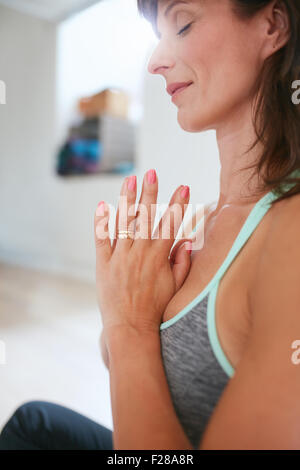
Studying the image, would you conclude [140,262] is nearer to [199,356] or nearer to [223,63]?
[199,356]

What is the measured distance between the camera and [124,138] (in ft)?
10.9

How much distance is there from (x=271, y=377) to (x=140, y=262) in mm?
196

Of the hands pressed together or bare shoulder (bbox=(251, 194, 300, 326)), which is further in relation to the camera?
the hands pressed together

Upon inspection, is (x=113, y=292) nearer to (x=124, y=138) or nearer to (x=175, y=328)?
(x=175, y=328)

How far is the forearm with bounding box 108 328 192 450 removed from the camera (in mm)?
325

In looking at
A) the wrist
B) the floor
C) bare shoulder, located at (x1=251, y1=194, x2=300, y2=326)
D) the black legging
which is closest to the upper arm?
bare shoulder, located at (x1=251, y1=194, x2=300, y2=326)

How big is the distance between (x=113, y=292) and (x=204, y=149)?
2.22ft

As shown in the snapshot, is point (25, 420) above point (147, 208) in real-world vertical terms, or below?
below

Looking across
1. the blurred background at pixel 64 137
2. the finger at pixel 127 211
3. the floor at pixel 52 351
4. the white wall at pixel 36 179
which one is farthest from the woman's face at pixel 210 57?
the white wall at pixel 36 179

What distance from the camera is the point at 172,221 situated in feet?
1.45

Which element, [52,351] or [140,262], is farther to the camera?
[52,351]

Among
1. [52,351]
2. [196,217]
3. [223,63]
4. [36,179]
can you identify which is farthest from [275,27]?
[36,179]

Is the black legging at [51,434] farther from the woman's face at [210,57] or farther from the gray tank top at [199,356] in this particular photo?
the woman's face at [210,57]

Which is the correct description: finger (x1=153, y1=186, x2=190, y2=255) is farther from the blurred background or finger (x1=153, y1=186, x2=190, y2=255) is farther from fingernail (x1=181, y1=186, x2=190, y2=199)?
the blurred background
